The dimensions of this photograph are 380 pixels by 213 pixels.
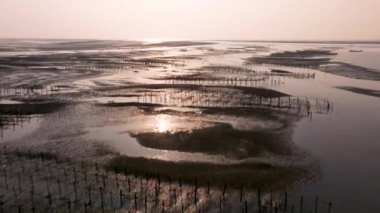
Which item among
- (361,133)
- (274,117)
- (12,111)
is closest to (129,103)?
(12,111)

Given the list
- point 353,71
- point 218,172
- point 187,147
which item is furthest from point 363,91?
point 218,172

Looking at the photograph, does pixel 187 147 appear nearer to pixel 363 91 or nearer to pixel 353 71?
pixel 363 91

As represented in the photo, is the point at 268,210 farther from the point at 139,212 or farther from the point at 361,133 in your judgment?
the point at 361,133

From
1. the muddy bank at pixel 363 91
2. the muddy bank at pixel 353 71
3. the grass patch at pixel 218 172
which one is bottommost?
the grass patch at pixel 218 172

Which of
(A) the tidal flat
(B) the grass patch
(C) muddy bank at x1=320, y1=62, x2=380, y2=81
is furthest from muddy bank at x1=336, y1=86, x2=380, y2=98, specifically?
(B) the grass patch

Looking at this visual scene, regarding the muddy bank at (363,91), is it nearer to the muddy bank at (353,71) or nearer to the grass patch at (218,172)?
the muddy bank at (353,71)

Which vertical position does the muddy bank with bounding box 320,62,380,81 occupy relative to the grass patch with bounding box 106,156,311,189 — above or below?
above

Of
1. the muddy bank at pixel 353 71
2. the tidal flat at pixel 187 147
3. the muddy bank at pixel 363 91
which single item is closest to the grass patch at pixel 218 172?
the tidal flat at pixel 187 147

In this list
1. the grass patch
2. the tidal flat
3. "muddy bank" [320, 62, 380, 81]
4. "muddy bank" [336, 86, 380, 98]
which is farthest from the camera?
"muddy bank" [320, 62, 380, 81]

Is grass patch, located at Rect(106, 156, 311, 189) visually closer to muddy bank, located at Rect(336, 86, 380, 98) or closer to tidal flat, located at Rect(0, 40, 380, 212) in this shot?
tidal flat, located at Rect(0, 40, 380, 212)
